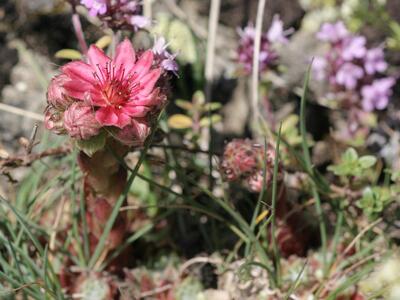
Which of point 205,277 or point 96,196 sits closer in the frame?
point 96,196

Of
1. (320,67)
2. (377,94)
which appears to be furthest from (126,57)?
(377,94)

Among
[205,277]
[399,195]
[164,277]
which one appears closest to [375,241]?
[399,195]

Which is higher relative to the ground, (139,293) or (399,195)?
(399,195)

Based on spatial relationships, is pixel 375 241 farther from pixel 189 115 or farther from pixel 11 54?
pixel 11 54

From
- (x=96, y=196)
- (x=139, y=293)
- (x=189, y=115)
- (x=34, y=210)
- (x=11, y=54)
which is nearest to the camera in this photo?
(x=96, y=196)

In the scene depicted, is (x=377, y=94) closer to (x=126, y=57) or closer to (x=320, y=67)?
(x=320, y=67)
